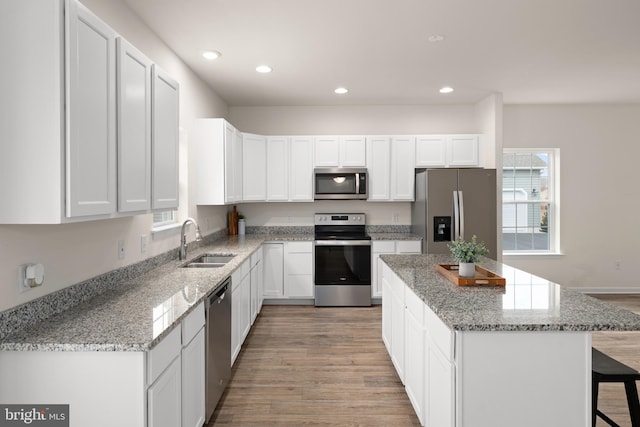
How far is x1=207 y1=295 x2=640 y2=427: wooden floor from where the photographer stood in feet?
8.64

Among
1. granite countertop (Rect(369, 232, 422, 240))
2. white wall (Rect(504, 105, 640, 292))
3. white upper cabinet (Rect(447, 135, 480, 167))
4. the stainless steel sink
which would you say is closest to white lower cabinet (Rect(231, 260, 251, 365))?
the stainless steel sink

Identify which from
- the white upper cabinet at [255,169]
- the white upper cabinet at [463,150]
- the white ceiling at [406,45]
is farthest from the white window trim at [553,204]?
the white upper cabinet at [255,169]

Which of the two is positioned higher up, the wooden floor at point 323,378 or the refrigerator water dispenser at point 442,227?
the refrigerator water dispenser at point 442,227

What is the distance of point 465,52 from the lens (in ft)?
12.1

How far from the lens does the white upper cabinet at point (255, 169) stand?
17.6ft

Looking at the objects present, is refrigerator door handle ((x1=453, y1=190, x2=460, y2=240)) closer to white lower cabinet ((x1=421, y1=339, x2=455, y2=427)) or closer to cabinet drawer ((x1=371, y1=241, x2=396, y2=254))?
cabinet drawer ((x1=371, y1=241, x2=396, y2=254))

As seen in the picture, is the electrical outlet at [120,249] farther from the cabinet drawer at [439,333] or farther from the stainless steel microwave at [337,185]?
the stainless steel microwave at [337,185]

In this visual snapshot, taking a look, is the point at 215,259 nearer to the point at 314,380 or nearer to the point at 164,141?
the point at 314,380

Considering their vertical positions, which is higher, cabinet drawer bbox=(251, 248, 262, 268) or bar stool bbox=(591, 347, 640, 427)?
cabinet drawer bbox=(251, 248, 262, 268)

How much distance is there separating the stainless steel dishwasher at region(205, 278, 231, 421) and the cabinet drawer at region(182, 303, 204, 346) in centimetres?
13

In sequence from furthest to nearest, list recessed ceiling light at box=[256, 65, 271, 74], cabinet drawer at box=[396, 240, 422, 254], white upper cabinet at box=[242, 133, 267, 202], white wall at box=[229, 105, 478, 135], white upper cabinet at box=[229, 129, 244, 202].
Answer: white wall at box=[229, 105, 478, 135], white upper cabinet at box=[242, 133, 267, 202], cabinet drawer at box=[396, 240, 422, 254], white upper cabinet at box=[229, 129, 244, 202], recessed ceiling light at box=[256, 65, 271, 74]

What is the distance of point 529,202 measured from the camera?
602cm

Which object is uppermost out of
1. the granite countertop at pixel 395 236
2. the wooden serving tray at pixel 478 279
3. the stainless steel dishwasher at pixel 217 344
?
the granite countertop at pixel 395 236

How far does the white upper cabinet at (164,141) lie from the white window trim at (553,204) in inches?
192
